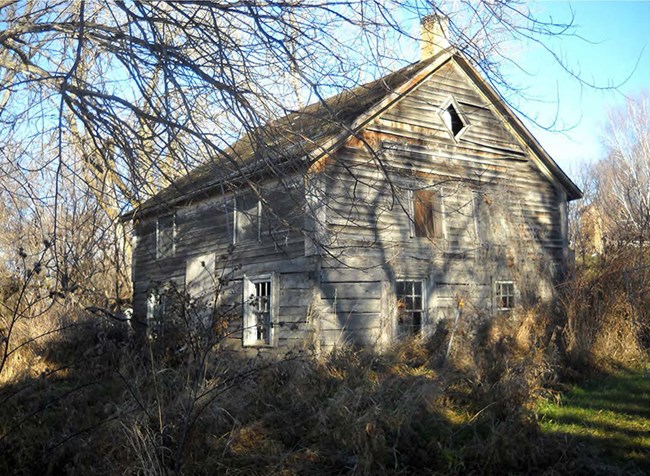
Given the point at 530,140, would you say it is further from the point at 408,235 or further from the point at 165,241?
the point at 165,241

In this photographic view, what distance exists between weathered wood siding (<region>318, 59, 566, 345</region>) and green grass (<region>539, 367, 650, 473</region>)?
10.1ft

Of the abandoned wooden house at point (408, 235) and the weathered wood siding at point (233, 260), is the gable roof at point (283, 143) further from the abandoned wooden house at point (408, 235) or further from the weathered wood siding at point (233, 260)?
the abandoned wooden house at point (408, 235)

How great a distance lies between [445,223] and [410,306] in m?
2.09

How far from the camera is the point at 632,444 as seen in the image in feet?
23.3

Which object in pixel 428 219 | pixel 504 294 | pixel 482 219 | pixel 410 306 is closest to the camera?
pixel 410 306

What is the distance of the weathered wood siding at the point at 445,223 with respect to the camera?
12617 millimetres

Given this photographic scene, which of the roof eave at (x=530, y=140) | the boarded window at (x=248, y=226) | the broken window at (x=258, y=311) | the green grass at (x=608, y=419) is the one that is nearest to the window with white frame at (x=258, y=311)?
the broken window at (x=258, y=311)

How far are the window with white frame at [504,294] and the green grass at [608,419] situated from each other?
4599 millimetres

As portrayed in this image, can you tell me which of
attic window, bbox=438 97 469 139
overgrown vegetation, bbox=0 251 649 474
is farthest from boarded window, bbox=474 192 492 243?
overgrown vegetation, bbox=0 251 649 474

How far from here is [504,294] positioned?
591 inches

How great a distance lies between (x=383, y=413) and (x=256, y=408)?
5.76 feet

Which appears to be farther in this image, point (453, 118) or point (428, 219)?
point (453, 118)

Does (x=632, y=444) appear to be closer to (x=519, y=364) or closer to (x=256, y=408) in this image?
(x=519, y=364)

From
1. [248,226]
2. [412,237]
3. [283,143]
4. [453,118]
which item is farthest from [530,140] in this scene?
[283,143]
